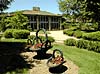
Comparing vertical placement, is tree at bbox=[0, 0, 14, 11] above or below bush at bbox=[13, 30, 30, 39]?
above

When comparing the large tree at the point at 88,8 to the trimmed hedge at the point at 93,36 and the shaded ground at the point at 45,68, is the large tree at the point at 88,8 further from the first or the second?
the shaded ground at the point at 45,68

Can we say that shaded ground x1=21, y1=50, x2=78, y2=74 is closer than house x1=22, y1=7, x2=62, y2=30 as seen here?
Yes

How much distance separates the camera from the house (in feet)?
220

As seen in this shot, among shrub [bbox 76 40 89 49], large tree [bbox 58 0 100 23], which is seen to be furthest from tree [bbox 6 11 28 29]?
shrub [bbox 76 40 89 49]

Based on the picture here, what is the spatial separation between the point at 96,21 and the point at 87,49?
22.9 metres

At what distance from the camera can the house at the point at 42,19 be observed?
6696 centimetres

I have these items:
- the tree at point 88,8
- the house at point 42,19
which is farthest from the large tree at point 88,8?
the house at point 42,19

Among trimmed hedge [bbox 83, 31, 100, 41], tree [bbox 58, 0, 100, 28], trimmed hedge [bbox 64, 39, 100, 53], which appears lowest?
trimmed hedge [bbox 83, 31, 100, 41]

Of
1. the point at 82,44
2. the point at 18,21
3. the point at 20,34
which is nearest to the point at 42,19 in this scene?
the point at 18,21

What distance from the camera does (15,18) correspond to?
1844 inches

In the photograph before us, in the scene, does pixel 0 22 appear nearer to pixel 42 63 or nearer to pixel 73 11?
pixel 73 11

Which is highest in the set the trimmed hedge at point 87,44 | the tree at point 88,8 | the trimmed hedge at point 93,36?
the tree at point 88,8

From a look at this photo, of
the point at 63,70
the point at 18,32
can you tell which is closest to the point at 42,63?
the point at 63,70

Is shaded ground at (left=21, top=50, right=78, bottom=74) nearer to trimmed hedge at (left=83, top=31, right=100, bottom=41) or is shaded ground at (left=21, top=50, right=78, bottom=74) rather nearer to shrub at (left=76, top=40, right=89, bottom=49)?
shrub at (left=76, top=40, right=89, bottom=49)
